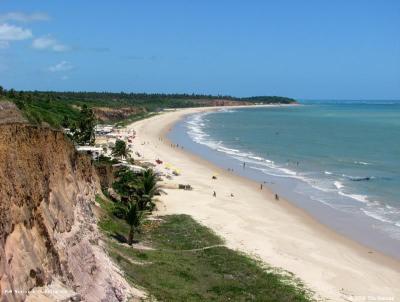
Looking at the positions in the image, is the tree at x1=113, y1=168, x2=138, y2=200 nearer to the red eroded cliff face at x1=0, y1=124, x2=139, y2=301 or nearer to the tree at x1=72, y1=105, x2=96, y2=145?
the red eroded cliff face at x1=0, y1=124, x2=139, y2=301

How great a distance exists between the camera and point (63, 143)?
19.6 meters

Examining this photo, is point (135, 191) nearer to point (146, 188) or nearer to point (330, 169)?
point (146, 188)

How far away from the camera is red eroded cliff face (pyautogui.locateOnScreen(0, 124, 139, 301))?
41.2 feet

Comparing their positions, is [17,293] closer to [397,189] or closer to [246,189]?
[246,189]

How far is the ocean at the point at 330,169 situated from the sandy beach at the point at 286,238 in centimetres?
187

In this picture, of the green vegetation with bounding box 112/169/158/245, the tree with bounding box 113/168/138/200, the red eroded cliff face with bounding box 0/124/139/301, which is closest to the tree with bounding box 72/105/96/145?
the tree with bounding box 113/168/138/200

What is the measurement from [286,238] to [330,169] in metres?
30.9

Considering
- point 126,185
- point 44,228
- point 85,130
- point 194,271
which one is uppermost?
point 44,228

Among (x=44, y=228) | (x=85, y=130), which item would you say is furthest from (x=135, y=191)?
(x=85, y=130)

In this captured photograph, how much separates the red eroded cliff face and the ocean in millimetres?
20027

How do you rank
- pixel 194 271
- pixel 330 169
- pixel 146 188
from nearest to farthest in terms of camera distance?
pixel 194 271
pixel 146 188
pixel 330 169

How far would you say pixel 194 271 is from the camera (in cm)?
2258

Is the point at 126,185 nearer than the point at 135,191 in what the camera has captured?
No

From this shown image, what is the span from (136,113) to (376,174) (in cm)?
11273
